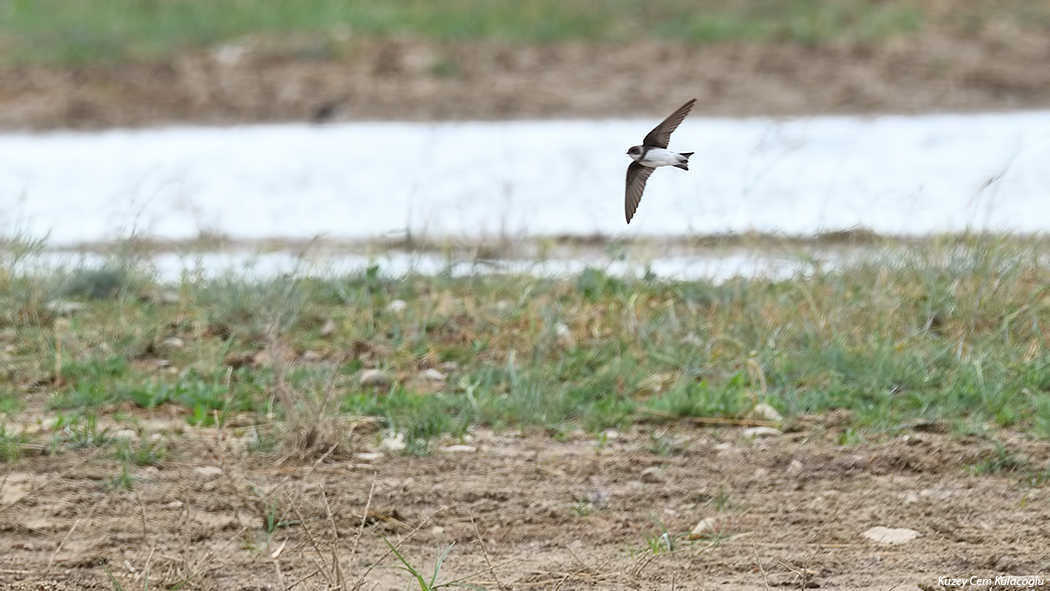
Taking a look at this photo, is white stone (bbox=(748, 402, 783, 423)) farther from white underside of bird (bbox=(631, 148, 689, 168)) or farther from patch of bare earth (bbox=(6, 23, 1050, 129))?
patch of bare earth (bbox=(6, 23, 1050, 129))

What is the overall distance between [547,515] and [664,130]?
3.93 ft

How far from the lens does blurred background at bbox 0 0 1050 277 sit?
7.34 m

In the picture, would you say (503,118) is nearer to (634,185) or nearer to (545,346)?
(545,346)

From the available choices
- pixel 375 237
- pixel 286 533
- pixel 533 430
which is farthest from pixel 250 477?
pixel 375 237

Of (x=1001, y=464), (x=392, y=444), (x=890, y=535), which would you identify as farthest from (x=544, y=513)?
(x=1001, y=464)

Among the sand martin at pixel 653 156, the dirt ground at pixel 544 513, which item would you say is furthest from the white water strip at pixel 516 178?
the sand martin at pixel 653 156

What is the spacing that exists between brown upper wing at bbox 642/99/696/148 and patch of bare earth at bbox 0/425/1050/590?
3.27ft

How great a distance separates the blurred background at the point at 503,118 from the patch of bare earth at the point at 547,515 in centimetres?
209

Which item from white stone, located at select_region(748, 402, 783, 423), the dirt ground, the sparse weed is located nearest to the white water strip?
white stone, located at select_region(748, 402, 783, 423)

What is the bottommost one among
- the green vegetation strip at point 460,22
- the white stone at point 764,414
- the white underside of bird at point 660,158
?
the white stone at point 764,414

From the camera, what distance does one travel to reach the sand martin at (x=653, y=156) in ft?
9.16

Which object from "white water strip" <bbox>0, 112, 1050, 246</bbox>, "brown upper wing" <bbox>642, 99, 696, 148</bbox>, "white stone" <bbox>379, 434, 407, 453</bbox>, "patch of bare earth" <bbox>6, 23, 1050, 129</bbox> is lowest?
"white stone" <bbox>379, 434, 407, 453</bbox>

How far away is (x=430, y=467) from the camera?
13.0 ft

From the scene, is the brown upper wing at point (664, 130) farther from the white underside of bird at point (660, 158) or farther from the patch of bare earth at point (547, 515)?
the patch of bare earth at point (547, 515)
